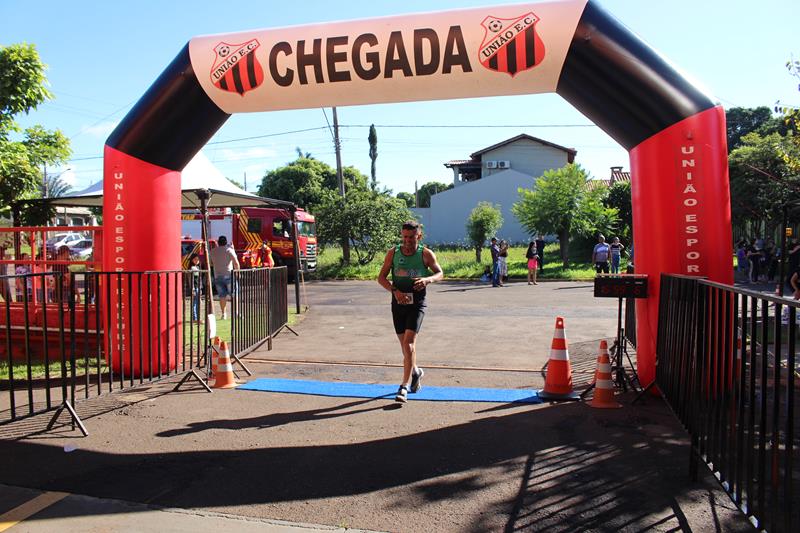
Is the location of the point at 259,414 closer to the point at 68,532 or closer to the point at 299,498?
the point at 299,498

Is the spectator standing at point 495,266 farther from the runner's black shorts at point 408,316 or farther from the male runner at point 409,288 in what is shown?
the runner's black shorts at point 408,316

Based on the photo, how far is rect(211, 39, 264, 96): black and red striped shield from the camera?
6.92m

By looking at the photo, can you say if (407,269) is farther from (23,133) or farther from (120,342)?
(23,133)

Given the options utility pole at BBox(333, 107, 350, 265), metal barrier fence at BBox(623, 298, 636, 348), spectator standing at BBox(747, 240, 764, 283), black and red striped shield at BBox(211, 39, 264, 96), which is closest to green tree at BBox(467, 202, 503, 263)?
utility pole at BBox(333, 107, 350, 265)

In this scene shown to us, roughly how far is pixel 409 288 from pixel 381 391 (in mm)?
1242

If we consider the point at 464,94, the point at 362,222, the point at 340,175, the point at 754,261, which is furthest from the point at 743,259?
the point at 464,94

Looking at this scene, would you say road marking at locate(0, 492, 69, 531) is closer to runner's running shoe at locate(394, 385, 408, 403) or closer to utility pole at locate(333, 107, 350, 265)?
runner's running shoe at locate(394, 385, 408, 403)

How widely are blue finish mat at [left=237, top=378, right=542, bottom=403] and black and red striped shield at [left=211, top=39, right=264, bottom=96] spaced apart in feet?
11.6

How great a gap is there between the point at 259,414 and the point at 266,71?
152 inches

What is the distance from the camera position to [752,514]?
10.1 ft

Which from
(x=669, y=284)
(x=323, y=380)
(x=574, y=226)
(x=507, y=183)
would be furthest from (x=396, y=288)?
(x=507, y=183)

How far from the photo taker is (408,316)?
257 inches

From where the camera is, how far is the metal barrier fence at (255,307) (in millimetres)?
8031

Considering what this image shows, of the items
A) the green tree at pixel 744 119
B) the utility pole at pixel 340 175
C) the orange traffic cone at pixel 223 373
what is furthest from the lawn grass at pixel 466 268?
the green tree at pixel 744 119
